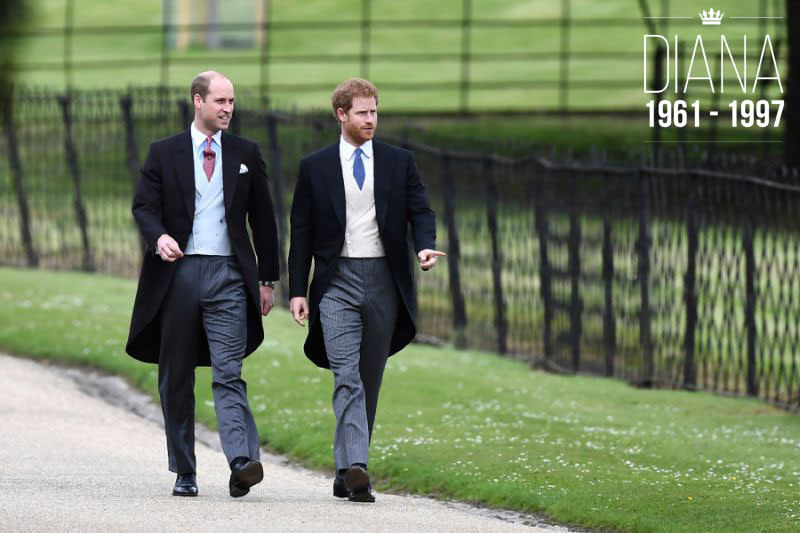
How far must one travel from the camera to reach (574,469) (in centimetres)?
946

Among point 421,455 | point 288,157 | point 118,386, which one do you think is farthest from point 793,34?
point 421,455

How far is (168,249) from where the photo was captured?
7.89 m

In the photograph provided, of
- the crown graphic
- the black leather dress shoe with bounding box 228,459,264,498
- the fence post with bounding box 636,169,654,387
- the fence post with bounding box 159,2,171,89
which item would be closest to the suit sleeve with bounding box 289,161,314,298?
the black leather dress shoe with bounding box 228,459,264,498

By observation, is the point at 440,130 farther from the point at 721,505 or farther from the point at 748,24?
the point at 721,505

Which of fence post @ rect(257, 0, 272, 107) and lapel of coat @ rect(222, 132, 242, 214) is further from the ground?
fence post @ rect(257, 0, 272, 107)

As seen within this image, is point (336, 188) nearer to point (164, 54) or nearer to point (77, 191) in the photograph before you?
point (77, 191)

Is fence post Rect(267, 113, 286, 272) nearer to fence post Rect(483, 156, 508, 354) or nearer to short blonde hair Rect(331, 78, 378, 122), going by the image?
fence post Rect(483, 156, 508, 354)

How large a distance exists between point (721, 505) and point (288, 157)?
1211 cm

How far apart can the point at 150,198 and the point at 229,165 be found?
0.39 meters

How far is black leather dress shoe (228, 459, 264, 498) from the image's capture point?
795 cm

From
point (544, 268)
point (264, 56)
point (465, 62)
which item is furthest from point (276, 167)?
point (465, 62)

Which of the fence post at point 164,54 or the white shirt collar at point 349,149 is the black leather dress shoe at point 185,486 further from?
the fence post at point 164,54

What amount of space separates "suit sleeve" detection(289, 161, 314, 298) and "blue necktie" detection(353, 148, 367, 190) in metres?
0.22

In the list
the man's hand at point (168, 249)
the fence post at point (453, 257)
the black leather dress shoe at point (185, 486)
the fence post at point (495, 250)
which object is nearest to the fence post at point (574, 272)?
the fence post at point (495, 250)
